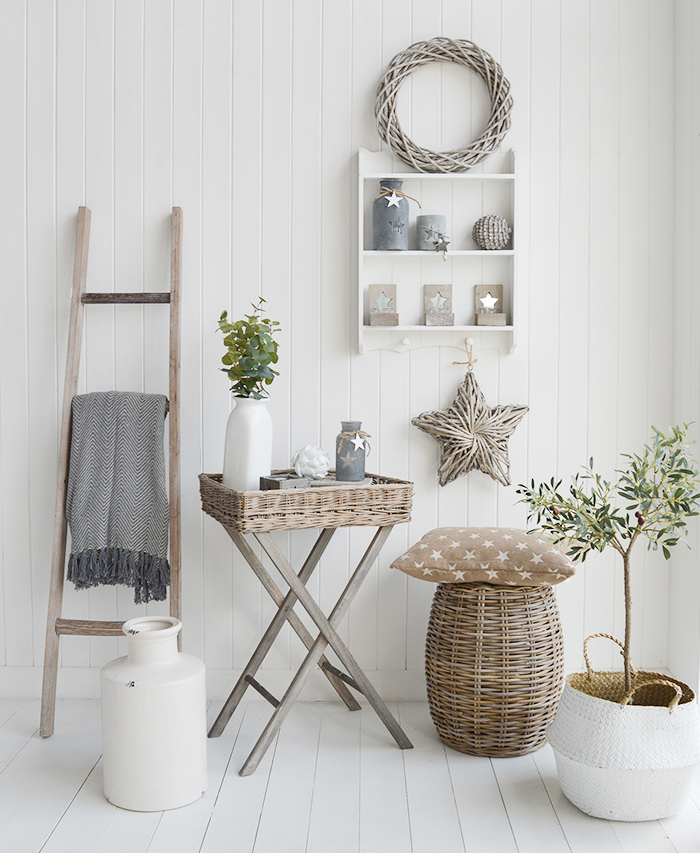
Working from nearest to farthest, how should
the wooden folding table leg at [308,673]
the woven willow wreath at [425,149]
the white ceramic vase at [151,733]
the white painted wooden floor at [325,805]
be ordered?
the white painted wooden floor at [325,805]
the white ceramic vase at [151,733]
the wooden folding table leg at [308,673]
the woven willow wreath at [425,149]

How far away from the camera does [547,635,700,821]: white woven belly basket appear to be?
5.90 feet

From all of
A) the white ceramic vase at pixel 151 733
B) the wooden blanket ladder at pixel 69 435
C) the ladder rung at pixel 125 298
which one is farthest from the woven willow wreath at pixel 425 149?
the white ceramic vase at pixel 151 733

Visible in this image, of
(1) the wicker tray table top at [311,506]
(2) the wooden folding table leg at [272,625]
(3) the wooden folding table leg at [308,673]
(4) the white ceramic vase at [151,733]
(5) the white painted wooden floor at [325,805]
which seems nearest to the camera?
(5) the white painted wooden floor at [325,805]

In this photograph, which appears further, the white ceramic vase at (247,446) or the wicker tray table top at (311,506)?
the white ceramic vase at (247,446)

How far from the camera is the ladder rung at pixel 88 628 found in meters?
2.36

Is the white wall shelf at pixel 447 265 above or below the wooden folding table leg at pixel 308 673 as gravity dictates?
above

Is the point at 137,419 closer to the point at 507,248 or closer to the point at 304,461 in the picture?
the point at 304,461

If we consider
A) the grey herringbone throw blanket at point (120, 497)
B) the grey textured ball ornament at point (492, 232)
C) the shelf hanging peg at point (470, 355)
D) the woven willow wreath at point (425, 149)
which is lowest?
the grey herringbone throw blanket at point (120, 497)

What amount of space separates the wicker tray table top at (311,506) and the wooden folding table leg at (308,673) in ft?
0.26

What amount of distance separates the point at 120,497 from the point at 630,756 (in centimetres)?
159

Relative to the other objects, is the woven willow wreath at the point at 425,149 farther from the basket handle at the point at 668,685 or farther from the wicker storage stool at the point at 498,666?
the basket handle at the point at 668,685

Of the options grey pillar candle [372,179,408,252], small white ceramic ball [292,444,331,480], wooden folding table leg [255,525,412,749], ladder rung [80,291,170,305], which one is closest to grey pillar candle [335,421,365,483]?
small white ceramic ball [292,444,331,480]

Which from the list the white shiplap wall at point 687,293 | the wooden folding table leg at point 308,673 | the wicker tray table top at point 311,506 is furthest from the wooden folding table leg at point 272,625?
the white shiplap wall at point 687,293

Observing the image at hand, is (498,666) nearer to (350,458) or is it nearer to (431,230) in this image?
(350,458)
